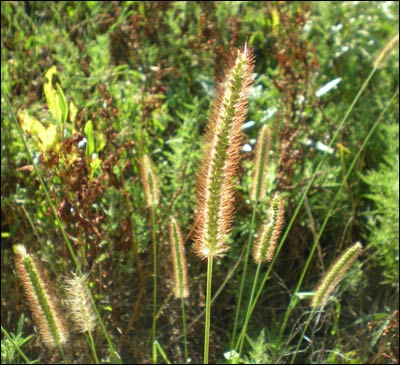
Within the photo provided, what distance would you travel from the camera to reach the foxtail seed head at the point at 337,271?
213 centimetres

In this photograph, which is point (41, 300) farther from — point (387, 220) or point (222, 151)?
point (387, 220)

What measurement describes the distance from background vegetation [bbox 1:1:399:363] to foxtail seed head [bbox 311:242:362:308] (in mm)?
324

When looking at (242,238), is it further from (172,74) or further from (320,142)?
(172,74)

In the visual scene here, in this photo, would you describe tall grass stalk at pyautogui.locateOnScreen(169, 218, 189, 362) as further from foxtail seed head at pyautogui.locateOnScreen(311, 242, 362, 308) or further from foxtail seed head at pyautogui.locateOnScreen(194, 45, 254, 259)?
foxtail seed head at pyautogui.locateOnScreen(194, 45, 254, 259)

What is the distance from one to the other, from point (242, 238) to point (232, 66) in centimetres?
162

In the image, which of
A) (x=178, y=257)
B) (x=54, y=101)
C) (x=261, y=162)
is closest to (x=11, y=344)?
(x=178, y=257)

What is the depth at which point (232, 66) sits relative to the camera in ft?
4.83

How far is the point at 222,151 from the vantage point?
1462 millimetres

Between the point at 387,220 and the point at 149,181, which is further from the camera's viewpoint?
the point at 387,220

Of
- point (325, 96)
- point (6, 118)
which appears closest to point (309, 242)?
point (325, 96)

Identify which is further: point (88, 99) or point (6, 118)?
point (88, 99)

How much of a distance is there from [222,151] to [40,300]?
0.71m

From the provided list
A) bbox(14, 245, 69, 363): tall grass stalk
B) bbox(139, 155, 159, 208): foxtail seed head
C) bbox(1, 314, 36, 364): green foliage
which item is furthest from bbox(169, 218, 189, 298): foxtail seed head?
bbox(1, 314, 36, 364): green foliage

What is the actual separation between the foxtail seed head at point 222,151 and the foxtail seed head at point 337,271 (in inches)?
25.9
